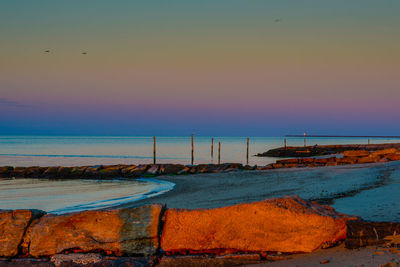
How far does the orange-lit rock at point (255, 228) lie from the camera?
5.45 meters

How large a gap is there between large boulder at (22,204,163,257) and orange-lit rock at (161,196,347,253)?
0.24 m

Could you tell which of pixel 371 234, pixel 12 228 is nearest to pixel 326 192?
pixel 371 234

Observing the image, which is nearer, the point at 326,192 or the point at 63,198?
the point at 326,192

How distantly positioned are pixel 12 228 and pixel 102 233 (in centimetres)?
141

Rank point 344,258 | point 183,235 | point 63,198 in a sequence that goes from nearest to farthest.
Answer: point 344,258, point 183,235, point 63,198

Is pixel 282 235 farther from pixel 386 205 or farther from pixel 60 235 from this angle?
pixel 386 205

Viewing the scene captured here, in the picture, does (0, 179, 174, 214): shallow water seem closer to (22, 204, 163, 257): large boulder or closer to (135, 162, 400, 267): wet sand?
(135, 162, 400, 267): wet sand

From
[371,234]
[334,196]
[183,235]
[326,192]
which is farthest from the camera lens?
[326,192]

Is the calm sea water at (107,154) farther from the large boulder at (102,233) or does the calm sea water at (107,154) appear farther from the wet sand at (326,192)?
the large boulder at (102,233)

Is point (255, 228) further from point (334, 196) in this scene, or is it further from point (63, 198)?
point (63, 198)

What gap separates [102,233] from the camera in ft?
18.8

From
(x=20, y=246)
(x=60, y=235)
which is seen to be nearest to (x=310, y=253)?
(x=60, y=235)

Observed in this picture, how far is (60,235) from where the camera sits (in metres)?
5.82

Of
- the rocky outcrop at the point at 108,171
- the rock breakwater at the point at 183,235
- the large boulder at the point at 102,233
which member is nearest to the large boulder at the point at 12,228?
the rock breakwater at the point at 183,235
